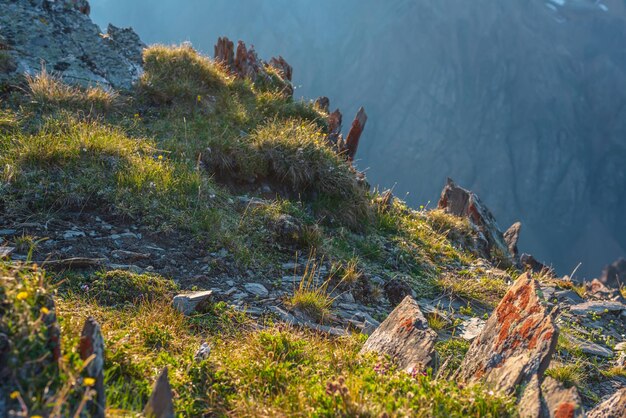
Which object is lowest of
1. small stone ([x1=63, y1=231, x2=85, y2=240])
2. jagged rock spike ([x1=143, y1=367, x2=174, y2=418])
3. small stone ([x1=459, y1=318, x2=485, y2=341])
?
jagged rock spike ([x1=143, y1=367, x2=174, y2=418])

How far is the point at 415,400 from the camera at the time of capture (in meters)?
3.08

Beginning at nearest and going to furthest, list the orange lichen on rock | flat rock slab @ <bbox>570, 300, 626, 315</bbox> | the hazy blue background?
1. the orange lichen on rock
2. flat rock slab @ <bbox>570, 300, 626, 315</bbox>
3. the hazy blue background

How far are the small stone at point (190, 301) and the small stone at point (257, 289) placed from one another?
3.00 feet

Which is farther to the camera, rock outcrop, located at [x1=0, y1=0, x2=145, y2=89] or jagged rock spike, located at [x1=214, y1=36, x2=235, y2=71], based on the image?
jagged rock spike, located at [x1=214, y1=36, x2=235, y2=71]

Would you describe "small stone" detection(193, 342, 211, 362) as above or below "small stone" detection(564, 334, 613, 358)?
below

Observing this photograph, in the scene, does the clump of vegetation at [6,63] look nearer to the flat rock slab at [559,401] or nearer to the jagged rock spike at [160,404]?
the jagged rock spike at [160,404]

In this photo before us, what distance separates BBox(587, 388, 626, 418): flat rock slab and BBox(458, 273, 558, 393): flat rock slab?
91 cm

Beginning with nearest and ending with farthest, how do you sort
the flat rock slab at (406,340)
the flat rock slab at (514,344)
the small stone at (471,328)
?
the flat rock slab at (514,344)
the flat rock slab at (406,340)
the small stone at (471,328)

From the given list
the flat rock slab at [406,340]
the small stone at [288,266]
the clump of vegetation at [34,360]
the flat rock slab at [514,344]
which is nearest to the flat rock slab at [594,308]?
the flat rock slab at [514,344]

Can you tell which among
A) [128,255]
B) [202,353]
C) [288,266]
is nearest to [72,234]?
[128,255]

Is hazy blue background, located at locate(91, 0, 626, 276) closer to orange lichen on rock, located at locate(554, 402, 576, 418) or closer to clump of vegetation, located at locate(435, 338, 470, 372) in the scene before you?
clump of vegetation, located at locate(435, 338, 470, 372)

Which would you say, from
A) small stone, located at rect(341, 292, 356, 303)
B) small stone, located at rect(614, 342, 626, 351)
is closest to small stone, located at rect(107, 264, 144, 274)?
small stone, located at rect(341, 292, 356, 303)

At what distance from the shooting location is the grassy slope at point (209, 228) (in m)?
3.11

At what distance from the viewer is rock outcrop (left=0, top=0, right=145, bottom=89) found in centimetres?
1023
